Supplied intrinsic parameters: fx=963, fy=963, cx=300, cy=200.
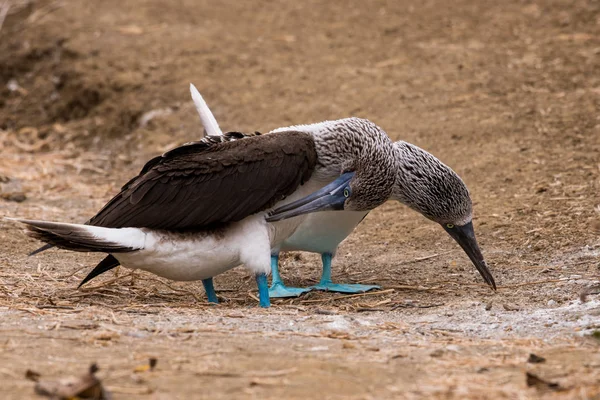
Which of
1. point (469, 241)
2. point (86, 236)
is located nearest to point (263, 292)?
point (86, 236)

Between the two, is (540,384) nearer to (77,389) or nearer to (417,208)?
(77,389)

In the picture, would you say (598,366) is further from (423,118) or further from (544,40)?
(544,40)

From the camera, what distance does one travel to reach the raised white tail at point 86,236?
19.9ft

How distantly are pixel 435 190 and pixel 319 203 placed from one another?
898mm

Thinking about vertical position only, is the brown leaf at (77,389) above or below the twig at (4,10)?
below

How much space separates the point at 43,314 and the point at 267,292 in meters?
1.55

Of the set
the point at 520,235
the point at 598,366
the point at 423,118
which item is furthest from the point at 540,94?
the point at 598,366

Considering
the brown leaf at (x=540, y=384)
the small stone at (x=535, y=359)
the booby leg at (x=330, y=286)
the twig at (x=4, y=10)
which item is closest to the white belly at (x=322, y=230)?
the booby leg at (x=330, y=286)

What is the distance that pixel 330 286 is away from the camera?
7027 millimetres

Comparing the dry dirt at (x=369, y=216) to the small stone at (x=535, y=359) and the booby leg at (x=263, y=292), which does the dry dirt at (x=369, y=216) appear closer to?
the small stone at (x=535, y=359)

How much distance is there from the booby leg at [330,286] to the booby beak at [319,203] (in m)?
0.72

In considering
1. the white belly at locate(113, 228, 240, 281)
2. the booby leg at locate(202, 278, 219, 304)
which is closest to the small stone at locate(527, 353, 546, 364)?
the white belly at locate(113, 228, 240, 281)

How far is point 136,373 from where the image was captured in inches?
162

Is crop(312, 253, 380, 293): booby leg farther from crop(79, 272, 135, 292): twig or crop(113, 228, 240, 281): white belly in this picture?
crop(79, 272, 135, 292): twig
